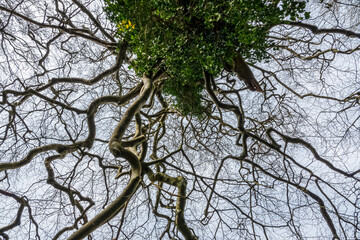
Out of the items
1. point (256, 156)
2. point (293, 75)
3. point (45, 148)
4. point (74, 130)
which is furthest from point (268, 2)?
point (45, 148)

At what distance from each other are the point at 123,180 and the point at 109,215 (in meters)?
1.17

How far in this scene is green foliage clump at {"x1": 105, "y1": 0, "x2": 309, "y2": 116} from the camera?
2.22 metres

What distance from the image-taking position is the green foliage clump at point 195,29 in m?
2.22

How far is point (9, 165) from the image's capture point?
98.3 inches

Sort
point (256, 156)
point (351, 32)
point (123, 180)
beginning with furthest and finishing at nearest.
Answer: point (256, 156) < point (123, 180) < point (351, 32)

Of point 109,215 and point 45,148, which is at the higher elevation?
point 45,148

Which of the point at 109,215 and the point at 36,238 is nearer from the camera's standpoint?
the point at 109,215

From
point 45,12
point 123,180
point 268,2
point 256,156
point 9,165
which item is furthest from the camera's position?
point 256,156

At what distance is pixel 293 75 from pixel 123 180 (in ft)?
8.99

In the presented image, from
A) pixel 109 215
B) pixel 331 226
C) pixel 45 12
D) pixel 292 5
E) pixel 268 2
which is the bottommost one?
pixel 331 226

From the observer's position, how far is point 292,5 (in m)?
2.21

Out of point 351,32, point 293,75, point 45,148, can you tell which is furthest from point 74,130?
point 351,32

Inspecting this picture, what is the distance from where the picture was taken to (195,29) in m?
2.57

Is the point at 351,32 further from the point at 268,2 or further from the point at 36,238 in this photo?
the point at 36,238
